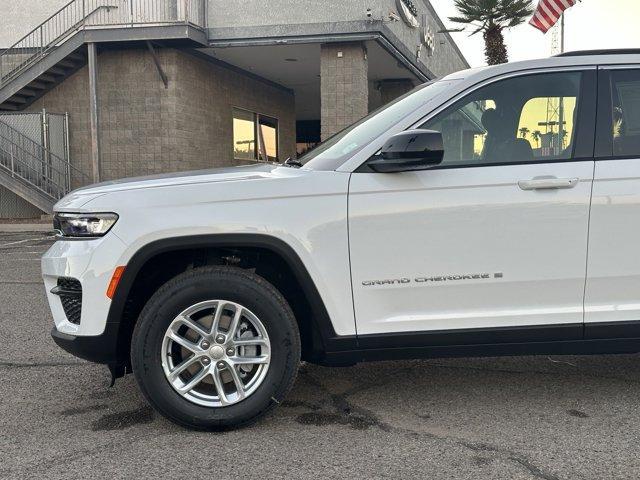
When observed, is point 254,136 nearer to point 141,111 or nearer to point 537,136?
point 141,111

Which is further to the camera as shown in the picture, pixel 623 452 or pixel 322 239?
pixel 322 239

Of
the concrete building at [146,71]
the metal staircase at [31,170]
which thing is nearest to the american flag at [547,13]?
the concrete building at [146,71]

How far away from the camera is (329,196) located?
332 centimetres

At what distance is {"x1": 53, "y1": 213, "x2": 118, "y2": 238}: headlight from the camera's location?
10.8 ft

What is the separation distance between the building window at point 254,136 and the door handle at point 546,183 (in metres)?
17.3

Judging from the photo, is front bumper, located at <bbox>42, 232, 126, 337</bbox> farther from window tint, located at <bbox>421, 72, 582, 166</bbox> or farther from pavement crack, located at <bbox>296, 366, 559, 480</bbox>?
window tint, located at <bbox>421, 72, 582, 166</bbox>

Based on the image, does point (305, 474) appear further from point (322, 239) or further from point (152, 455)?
point (322, 239)

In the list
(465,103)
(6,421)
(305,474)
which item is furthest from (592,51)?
(6,421)

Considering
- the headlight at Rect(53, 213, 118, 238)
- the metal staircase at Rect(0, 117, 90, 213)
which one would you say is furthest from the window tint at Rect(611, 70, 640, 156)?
the metal staircase at Rect(0, 117, 90, 213)

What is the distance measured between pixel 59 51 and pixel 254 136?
6.65 m

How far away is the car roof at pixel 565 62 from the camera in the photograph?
11.8 ft

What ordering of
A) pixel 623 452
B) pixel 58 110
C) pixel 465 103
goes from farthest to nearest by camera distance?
pixel 58 110, pixel 465 103, pixel 623 452

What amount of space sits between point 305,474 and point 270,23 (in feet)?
49.4

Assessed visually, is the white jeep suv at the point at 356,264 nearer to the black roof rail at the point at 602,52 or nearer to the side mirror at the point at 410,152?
the side mirror at the point at 410,152
